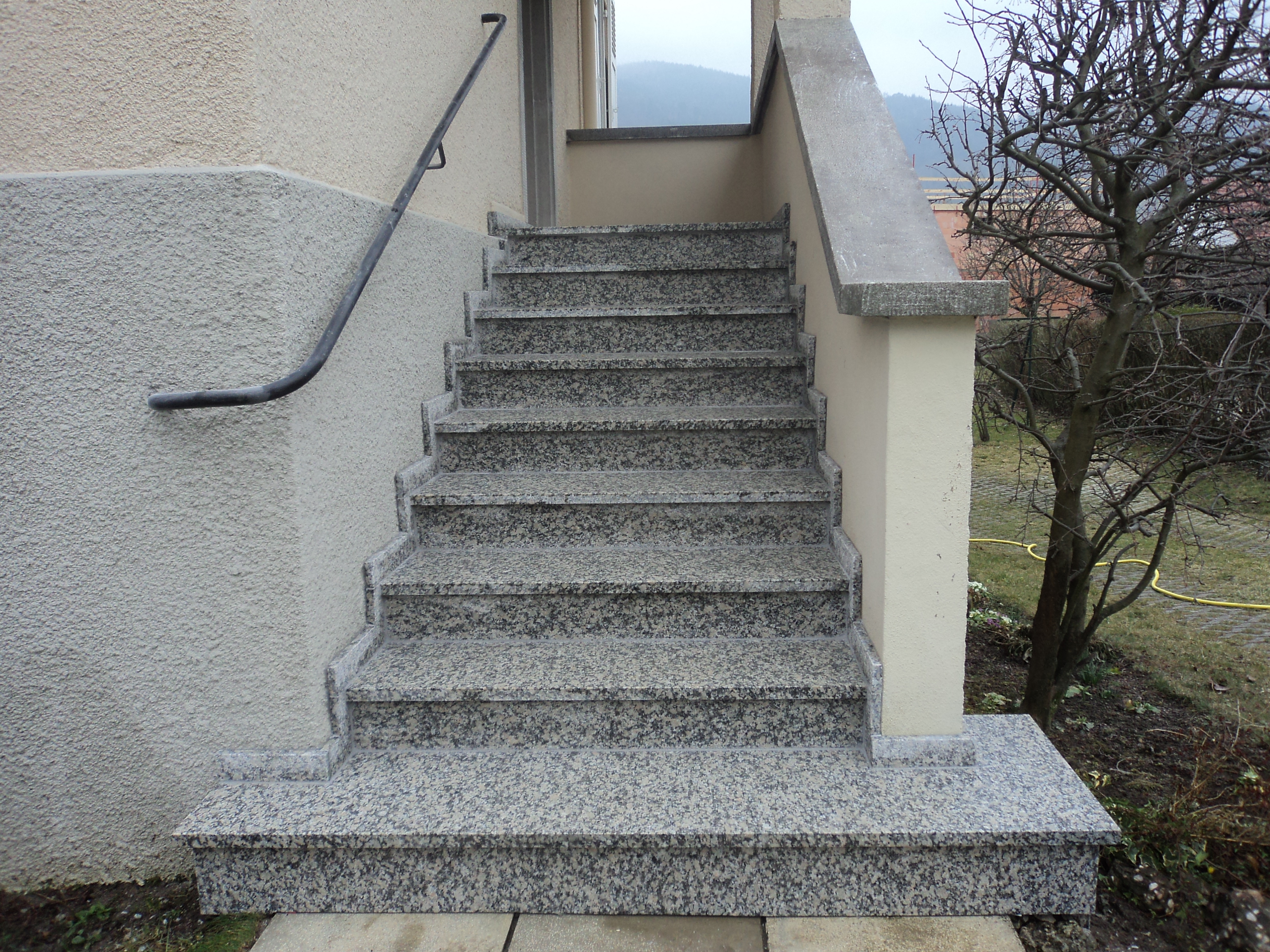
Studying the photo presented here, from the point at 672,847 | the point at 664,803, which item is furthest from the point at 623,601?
the point at 672,847

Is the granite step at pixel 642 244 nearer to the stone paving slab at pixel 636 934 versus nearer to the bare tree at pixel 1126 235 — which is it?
the bare tree at pixel 1126 235

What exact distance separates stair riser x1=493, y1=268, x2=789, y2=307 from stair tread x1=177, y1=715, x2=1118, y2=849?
6.95 feet

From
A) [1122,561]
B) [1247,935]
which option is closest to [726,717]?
[1247,935]

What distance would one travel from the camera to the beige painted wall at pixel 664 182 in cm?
530

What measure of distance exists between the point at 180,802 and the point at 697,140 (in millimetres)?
4768

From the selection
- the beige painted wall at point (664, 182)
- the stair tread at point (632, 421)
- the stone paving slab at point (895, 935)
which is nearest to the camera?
the stone paving slab at point (895, 935)

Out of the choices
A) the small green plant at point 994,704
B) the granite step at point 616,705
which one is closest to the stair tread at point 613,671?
the granite step at point 616,705

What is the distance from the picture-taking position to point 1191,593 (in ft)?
12.4

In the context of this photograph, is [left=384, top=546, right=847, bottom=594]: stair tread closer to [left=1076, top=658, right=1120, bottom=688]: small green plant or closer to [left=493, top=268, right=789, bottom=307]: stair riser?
[left=1076, top=658, right=1120, bottom=688]: small green plant

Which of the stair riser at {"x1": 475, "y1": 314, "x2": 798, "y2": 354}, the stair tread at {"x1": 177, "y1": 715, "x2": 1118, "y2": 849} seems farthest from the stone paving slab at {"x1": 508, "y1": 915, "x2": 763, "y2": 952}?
the stair riser at {"x1": 475, "y1": 314, "x2": 798, "y2": 354}

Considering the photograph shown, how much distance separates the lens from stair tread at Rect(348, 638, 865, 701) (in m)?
2.06

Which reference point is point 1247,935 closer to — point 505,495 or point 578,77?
point 505,495

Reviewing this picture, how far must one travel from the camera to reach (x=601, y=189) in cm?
555

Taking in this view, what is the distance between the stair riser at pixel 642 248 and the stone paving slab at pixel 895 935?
2.85 meters
